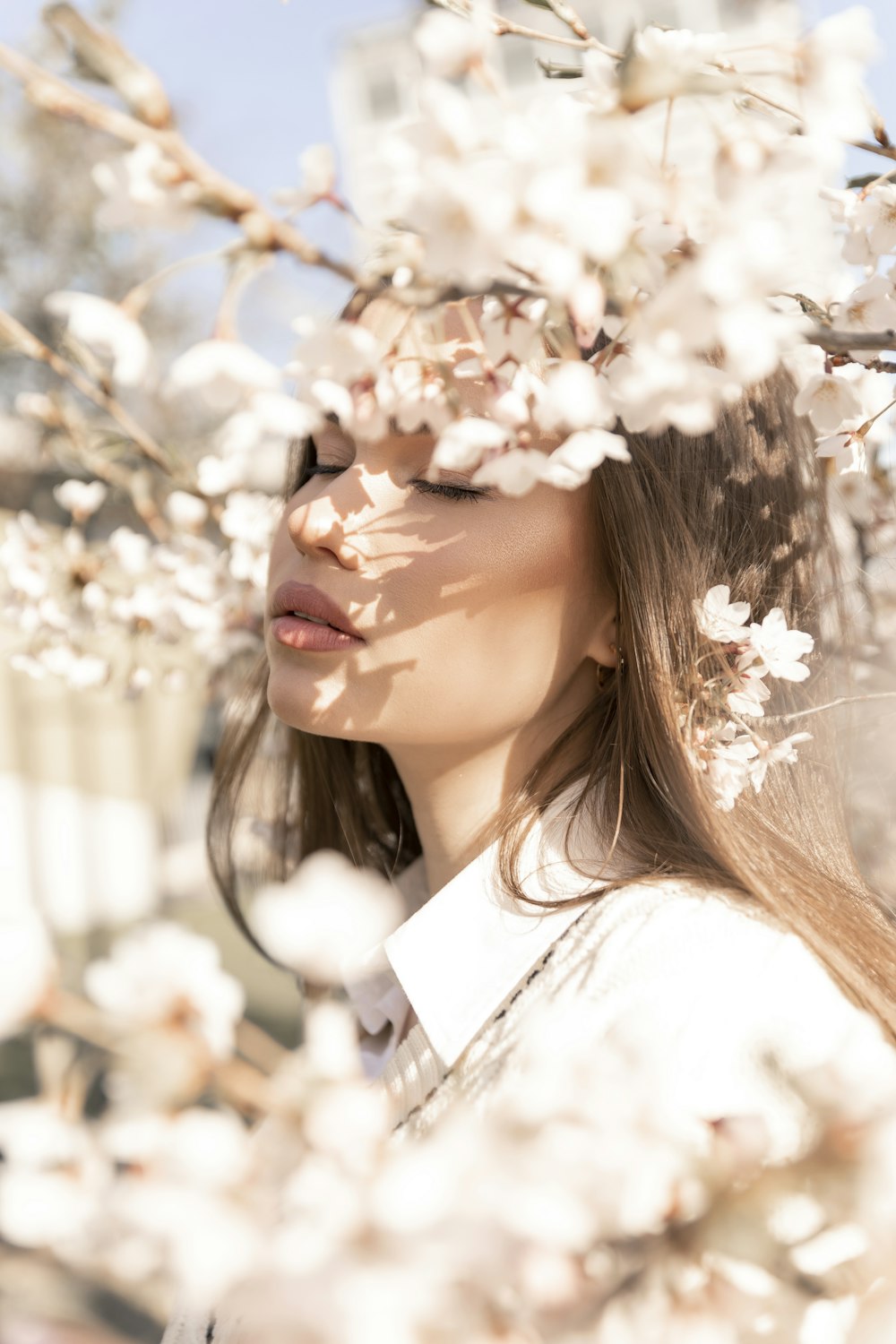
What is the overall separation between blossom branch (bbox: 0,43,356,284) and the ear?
27.4 inches

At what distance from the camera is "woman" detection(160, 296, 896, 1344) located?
3.03 feet

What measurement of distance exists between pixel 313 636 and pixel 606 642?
0.32 meters

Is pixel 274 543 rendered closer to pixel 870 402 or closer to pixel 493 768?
pixel 493 768

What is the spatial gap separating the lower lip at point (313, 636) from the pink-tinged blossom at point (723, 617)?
0.35m

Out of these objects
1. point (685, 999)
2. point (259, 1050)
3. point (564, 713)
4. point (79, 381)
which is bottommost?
point (564, 713)

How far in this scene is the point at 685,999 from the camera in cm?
80

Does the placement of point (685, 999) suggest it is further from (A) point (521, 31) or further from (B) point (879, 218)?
(A) point (521, 31)

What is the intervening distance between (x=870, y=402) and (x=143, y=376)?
755 millimetres

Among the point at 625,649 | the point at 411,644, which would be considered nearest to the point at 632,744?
the point at 625,649

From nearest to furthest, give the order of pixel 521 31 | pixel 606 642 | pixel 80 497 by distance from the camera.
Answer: pixel 521 31, pixel 606 642, pixel 80 497

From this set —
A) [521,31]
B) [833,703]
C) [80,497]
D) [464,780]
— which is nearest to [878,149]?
[521,31]

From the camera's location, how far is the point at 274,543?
1191 millimetres

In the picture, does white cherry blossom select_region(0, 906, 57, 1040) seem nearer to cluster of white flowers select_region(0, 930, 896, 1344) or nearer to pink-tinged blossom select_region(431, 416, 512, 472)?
cluster of white flowers select_region(0, 930, 896, 1344)

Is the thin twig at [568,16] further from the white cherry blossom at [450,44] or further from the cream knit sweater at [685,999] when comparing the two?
the cream knit sweater at [685,999]
